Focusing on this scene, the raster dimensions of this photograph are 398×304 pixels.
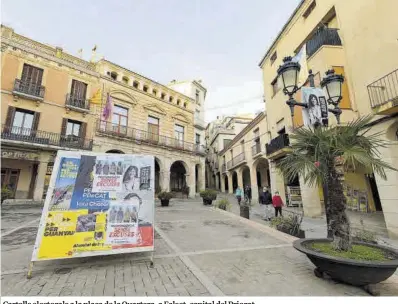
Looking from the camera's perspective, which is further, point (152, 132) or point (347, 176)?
point (152, 132)

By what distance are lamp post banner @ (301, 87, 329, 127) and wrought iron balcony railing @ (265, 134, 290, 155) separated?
6754 millimetres

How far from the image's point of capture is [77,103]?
648 inches

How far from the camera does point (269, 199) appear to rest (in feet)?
30.5

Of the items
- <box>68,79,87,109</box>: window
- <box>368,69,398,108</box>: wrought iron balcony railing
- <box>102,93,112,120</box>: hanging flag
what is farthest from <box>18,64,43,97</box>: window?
<box>368,69,398,108</box>: wrought iron balcony railing

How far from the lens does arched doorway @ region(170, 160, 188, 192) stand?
76.1 feet

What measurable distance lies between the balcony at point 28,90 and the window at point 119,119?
516 centimetres

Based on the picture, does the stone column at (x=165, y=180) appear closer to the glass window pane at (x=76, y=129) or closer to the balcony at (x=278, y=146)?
the glass window pane at (x=76, y=129)

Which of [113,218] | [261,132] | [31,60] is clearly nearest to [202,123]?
[261,132]

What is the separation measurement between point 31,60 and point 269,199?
1874cm

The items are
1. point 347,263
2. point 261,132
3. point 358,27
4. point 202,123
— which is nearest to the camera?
point 347,263

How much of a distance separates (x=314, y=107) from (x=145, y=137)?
1665 centimetres

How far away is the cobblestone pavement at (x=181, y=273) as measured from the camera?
283 cm

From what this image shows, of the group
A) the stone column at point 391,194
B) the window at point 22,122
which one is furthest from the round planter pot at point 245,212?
the window at point 22,122

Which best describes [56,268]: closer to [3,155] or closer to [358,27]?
[358,27]
